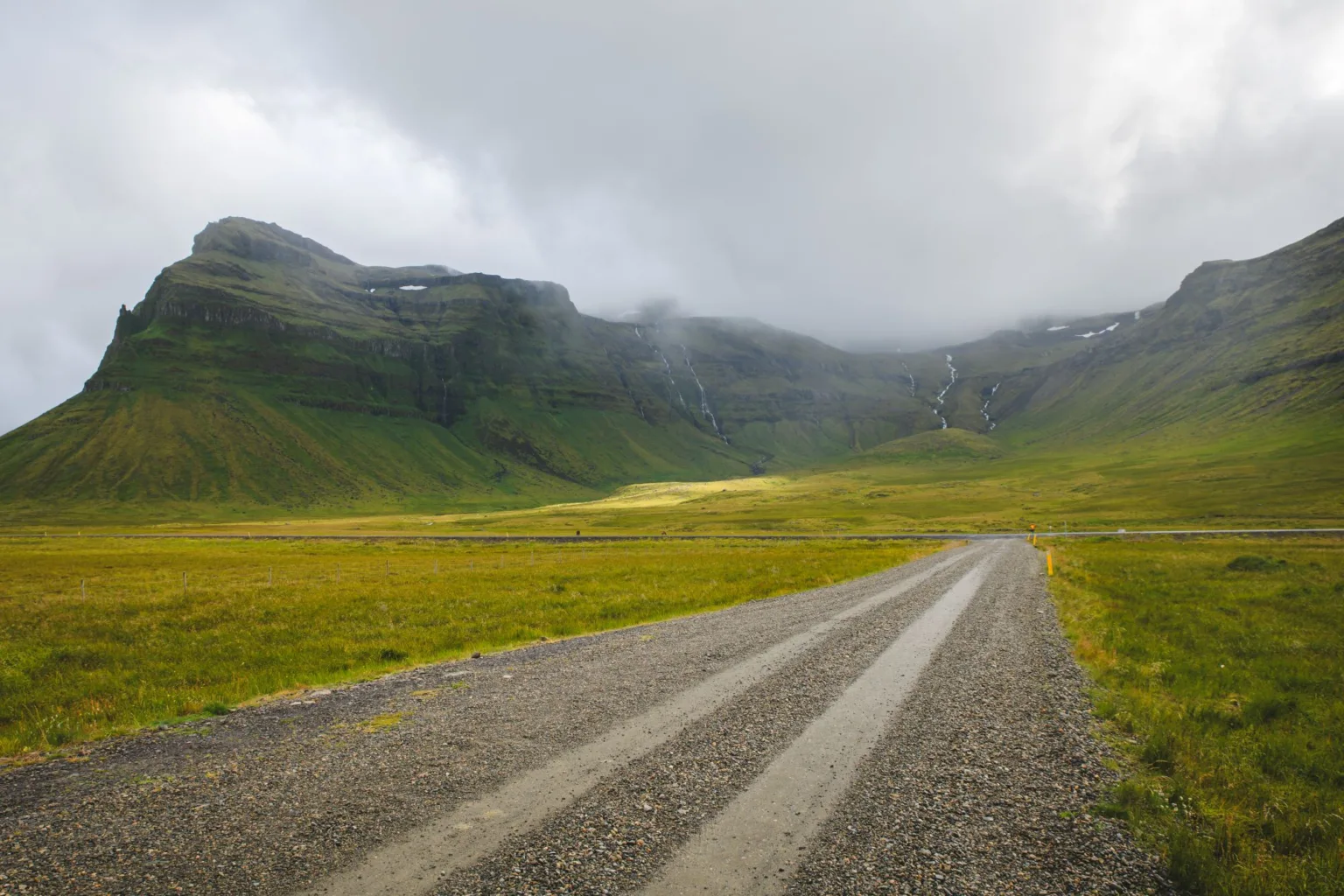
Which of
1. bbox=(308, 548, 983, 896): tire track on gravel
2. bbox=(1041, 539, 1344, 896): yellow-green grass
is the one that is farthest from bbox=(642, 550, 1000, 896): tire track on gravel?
bbox=(1041, 539, 1344, 896): yellow-green grass

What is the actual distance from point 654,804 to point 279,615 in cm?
2468

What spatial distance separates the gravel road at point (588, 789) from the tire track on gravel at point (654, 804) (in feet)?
0.11

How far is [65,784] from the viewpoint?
8.62 meters

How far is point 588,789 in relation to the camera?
8180mm

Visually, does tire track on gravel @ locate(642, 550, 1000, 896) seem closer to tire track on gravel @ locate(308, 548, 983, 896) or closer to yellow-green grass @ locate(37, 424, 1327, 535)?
tire track on gravel @ locate(308, 548, 983, 896)

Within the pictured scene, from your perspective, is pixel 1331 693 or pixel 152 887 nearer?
pixel 152 887

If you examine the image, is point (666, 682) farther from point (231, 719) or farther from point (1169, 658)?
point (1169, 658)

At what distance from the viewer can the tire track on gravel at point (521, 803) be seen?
20.0ft

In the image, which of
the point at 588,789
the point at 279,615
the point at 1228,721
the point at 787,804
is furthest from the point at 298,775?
the point at 279,615

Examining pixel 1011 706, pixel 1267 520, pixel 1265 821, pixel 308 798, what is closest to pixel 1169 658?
pixel 1011 706

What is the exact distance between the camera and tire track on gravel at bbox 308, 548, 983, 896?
611 cm

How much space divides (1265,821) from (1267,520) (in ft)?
379

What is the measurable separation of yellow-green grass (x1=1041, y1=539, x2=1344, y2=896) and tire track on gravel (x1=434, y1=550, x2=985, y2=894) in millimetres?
4837

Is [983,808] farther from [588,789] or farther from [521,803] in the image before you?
[521,803]
